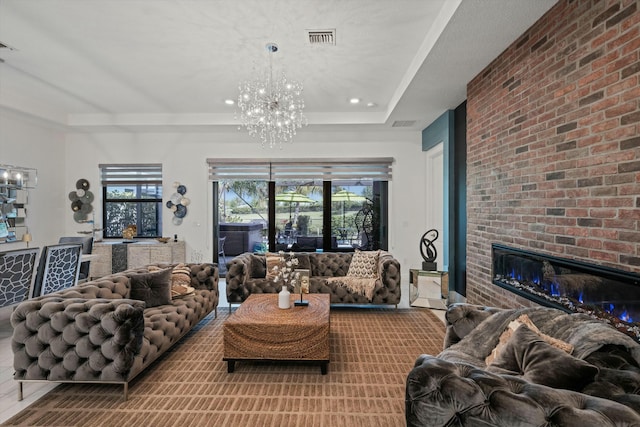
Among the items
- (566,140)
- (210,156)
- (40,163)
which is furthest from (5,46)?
(566,140)

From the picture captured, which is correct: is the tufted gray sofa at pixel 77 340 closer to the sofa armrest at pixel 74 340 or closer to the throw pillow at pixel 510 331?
the sofa armrest at pixel 74 340

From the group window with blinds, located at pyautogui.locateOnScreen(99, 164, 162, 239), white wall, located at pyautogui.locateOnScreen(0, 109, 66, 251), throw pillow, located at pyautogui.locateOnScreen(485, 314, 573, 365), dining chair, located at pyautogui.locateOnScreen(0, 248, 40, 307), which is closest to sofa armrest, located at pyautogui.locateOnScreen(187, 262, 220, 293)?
dining chair, located at pyautogui.locateOnScreen(0, 248, 40, 307)

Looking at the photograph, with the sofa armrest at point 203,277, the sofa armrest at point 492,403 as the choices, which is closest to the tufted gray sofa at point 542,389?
the sofa armrest at point 492,403

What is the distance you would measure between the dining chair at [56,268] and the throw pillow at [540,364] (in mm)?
4124

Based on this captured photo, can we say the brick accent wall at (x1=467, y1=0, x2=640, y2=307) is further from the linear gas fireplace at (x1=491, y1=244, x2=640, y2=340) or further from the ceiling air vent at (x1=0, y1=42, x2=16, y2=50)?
the ceiling air vent at (x1=0, y1=42, x2=16, y2=50)

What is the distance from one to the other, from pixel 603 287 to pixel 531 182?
1008 mm

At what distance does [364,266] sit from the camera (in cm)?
463

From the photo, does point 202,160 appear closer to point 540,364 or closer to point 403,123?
point 403,123

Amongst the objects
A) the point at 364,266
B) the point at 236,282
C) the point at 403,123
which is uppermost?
the point at 403,123

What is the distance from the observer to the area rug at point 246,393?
6.84ft

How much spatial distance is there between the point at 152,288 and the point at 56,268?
1236 mm

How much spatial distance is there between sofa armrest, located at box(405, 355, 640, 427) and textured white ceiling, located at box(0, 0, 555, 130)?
8.12 feet

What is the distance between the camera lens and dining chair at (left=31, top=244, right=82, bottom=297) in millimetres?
3264

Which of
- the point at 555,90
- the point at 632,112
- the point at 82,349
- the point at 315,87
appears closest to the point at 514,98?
the point at 555,90
